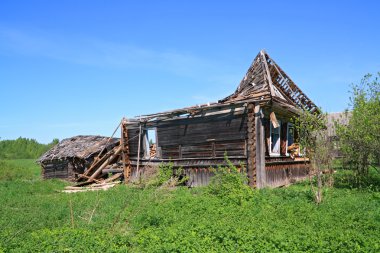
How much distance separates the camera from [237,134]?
1438 cm

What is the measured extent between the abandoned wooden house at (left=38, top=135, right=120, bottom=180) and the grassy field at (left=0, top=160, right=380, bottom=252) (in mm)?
10193

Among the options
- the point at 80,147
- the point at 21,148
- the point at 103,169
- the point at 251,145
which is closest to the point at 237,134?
the point at 251,145

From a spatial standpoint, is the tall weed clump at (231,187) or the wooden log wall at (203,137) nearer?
the tall weed clump at (231,187)

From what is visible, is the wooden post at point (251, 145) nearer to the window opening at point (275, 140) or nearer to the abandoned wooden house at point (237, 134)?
the abandoned wooden house at point (237, 134)

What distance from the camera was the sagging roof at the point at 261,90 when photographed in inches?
607

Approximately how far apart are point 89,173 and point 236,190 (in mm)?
13232

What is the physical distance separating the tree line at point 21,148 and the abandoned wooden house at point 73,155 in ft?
152

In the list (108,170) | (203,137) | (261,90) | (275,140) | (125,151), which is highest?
(261,90)

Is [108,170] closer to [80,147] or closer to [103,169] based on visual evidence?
[103,169]

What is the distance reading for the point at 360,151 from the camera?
13.5 meters

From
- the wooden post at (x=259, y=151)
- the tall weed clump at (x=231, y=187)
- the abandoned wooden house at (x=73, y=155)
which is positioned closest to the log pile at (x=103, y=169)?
the abandoned wooden house at (x=73, y=155)

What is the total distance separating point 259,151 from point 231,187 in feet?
7.25

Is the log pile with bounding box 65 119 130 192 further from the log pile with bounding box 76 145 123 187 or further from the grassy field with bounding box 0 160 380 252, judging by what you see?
the grassy field with bounding box 0 160 380 252

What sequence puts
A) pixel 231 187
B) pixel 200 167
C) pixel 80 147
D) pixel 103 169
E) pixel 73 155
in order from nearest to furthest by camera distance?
pixel 231 187, pixel 200 167, pixel 103 169, pixel 73 155, pixel 80 147
